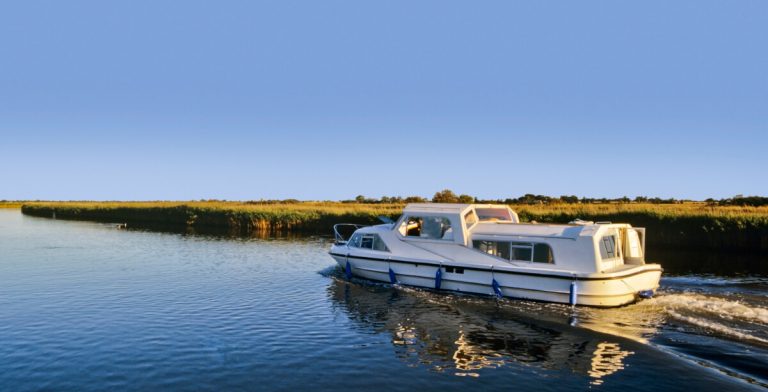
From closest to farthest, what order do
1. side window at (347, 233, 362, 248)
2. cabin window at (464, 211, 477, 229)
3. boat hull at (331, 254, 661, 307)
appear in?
boat hull at (331, 254, 661, 307), cabin window at (464, 211, 477, 229), side window at (347, 233, 362, 248)

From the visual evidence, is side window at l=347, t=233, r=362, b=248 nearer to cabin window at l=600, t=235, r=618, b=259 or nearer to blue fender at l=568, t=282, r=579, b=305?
blue fender at l=568, t=282, r=579, b=305

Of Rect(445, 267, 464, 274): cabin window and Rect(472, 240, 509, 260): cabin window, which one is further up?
Rect(472, 240, 509, 260): cabin window

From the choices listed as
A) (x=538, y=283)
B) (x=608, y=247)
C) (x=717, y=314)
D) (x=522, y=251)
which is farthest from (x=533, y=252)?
(x=717, y=314)

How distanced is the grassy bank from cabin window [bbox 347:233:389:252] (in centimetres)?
2731

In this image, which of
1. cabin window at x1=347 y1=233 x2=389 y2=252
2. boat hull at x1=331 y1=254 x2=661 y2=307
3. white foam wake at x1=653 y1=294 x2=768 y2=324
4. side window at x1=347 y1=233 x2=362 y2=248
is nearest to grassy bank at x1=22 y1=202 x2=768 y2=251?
white foam wake at x1=653 y1=294 x2=768 y2=324

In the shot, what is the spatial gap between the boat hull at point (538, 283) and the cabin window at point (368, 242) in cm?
111

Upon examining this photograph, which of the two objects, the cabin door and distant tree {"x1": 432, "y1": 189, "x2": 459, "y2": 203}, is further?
distant tree {"x1": 432, "y1": 189, "x2": 459, "y2": 203}

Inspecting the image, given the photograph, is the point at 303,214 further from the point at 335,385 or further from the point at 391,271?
the point at 335,385

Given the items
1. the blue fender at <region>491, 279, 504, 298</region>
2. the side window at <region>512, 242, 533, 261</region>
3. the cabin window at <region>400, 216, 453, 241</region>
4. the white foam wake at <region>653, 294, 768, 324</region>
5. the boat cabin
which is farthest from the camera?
the cabin window at <region>400, 216, 453, 241</region>

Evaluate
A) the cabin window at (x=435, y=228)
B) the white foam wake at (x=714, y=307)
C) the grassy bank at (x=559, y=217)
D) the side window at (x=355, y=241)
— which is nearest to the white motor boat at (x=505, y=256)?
the cabin window at (x=435, y=228)

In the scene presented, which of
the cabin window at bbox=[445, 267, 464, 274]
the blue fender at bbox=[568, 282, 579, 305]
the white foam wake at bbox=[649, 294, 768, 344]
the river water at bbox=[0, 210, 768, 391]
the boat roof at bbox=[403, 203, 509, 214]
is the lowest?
the river water at bbox=[0, 210, 768, 391]

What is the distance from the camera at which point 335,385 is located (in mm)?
13602

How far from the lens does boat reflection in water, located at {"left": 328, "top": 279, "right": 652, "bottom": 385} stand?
1552 cm

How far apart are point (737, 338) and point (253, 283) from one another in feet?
67.3
